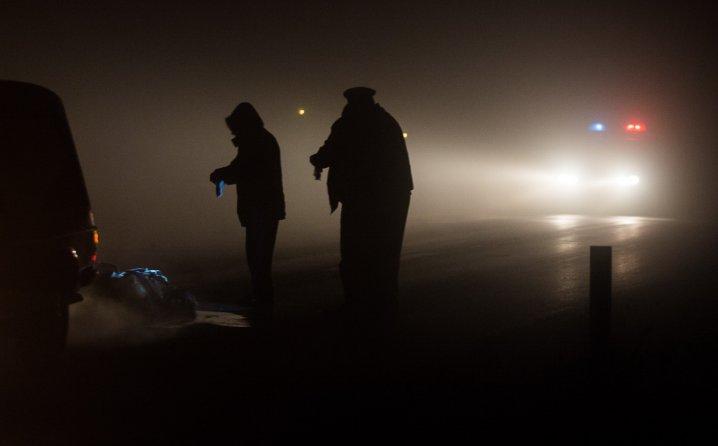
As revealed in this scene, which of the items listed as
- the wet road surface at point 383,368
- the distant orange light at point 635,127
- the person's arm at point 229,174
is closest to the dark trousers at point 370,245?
the wet road surface at point 383,368

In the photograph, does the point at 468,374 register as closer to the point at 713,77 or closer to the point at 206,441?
the point at 206,441

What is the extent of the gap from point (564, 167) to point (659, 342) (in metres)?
35.8

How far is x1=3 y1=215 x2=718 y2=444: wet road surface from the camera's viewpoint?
498cm

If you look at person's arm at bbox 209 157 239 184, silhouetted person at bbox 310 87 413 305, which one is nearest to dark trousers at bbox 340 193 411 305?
silhouetted person at bbox 310 87 413 305

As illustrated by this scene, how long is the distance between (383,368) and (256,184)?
3.32 meters

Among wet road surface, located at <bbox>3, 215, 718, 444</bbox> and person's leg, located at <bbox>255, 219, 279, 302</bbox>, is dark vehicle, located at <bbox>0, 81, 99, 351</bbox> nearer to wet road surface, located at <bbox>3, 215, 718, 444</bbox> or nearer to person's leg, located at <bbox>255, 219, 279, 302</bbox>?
wet road surface, located at <bbox>3, 215, 718, 444</bbox>

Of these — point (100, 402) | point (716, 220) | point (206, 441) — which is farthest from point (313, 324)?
point (716, 220)

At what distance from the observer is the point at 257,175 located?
29.3 feet

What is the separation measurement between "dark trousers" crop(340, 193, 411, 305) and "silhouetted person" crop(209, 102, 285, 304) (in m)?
1.64

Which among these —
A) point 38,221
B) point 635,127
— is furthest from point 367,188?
point 635,127

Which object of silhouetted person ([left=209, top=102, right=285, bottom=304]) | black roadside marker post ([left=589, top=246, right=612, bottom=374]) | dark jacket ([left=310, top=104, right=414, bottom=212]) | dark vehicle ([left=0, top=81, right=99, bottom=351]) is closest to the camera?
dark vehicle ([left=0, top=81, right=99, bottom=351])

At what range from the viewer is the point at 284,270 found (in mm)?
12859

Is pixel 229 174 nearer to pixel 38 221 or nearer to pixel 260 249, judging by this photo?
pixel 260 249

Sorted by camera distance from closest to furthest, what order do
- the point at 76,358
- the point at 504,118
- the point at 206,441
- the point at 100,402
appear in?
1. the point at 206,441
2. the point at 100,402
3. the point at 76,358
4. the point at 504,118
